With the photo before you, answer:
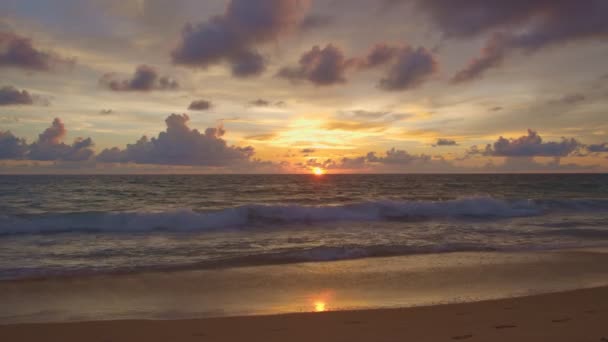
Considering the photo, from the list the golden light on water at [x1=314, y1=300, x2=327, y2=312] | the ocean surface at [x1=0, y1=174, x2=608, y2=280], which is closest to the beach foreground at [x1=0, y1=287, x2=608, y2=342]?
the golden light on water at [x1=314, y1=300, x2=327, y2=312]

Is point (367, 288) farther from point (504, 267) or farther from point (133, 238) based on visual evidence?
point (133, 238)

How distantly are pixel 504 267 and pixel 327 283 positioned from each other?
4885 mm

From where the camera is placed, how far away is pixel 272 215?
23.6m

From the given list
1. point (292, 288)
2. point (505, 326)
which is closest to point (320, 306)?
point (292, 288)

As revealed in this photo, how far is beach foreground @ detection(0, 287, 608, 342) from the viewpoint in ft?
17.5

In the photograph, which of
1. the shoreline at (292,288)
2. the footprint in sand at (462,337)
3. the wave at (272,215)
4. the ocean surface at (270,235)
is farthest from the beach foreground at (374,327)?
the wave at (272,215)

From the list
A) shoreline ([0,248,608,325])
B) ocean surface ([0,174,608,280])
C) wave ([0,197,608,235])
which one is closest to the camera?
shoreline ([0,248,608,325])

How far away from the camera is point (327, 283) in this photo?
873 centimetres

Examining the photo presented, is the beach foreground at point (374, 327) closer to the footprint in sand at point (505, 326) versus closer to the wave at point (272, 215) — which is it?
the footprint in sand at point (505, 326)

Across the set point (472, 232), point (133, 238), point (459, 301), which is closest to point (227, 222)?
point (133, 238)

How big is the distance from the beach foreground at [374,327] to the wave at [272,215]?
12980 millimetres

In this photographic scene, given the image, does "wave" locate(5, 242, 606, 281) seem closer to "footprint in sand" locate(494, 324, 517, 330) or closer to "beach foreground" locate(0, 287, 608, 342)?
"beach foreground" locate(0, 287, 608, 342)

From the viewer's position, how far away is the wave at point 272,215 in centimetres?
1891

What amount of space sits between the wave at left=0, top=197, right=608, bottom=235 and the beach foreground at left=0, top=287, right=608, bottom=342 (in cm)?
1298
